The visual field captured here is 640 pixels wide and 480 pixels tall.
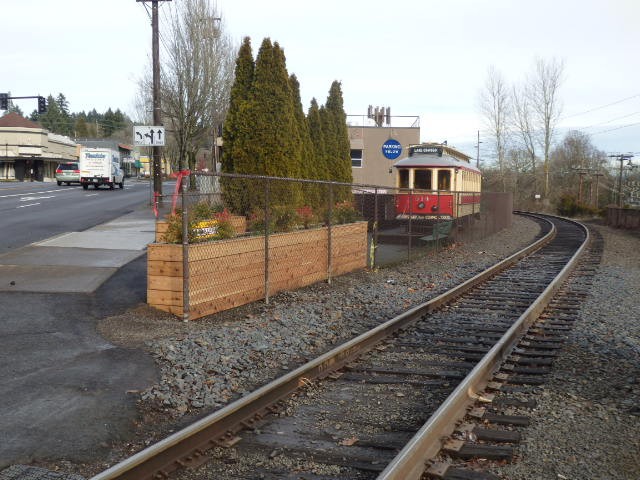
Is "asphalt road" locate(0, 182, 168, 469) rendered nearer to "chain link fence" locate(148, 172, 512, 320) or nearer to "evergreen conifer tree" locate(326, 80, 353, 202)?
"chain link fence" locate(148, 172, 512, 320)

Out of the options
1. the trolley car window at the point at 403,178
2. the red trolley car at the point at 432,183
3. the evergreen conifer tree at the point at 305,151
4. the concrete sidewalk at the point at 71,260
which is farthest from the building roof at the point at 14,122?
the concrete sidewalk at the point at 71,260

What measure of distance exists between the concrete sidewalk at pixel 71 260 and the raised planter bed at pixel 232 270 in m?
1.94

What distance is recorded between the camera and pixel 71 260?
12.5 meters

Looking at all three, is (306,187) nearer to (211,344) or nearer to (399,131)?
(211,344)

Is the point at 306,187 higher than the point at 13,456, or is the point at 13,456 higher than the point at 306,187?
the point at 306,187

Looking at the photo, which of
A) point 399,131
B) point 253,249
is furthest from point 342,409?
point 399,131

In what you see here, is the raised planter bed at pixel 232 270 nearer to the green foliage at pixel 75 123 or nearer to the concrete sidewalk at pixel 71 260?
the concrete sidewalk at pixel 71 260

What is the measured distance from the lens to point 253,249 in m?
10.0

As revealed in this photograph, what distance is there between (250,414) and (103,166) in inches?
1595

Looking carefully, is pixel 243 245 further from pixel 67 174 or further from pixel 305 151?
pixel 67 174

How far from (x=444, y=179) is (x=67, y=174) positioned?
34.7 meters

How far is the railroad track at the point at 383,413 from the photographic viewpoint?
4461 millimetres

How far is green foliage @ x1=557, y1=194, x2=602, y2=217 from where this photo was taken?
53375 millimetres

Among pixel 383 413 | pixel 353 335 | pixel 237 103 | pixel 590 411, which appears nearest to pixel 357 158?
pixel 237 103
